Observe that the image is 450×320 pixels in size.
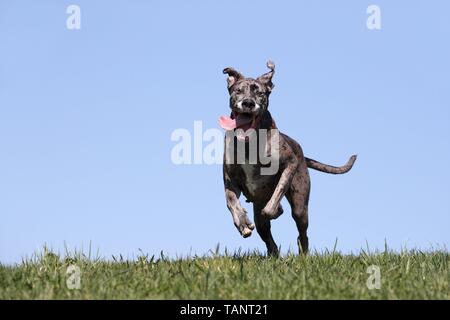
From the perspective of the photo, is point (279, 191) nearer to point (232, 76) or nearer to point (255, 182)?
point (255, 182)

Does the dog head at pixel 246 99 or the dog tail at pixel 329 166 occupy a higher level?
the dog head at pixel 246 99

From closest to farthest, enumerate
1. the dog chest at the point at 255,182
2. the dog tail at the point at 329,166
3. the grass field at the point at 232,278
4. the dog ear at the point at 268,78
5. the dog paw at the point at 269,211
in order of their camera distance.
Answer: the grass field at the point at 232,278, the dog paw at the point at 269,211, the dog chest at the point at 255,182, the dog ear at the point at 268,78, the dog tail at the point at 329,166

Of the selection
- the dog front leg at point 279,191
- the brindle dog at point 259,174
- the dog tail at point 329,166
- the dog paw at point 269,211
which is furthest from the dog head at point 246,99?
the dog tail at point 329,166

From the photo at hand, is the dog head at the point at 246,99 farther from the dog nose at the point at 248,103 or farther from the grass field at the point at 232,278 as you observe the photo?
the grass field at the point at 232,278

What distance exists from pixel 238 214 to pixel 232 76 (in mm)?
2006

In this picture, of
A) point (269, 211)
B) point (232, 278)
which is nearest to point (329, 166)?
point (269, 211)

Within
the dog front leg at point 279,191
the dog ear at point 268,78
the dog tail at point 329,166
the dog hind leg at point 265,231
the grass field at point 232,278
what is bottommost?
the grass field at point 232,278

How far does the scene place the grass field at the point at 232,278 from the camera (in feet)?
21.3

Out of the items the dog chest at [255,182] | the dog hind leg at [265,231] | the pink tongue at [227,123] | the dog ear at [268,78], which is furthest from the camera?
the dog hind leg at [265,231]

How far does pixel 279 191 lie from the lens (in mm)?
9352

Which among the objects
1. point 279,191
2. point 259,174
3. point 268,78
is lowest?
point 279,191

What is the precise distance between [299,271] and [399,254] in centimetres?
213

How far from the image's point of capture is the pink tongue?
9.04m
